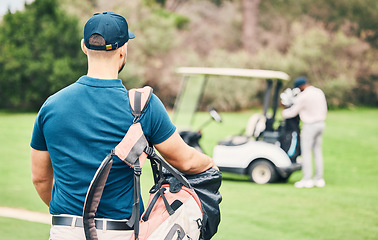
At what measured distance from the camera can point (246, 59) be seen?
90.6 feet

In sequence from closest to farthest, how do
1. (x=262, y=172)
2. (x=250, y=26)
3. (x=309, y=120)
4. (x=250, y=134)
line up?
(x=309, y=120) → (x=262, y=172) → (x=250, y=134) → (x=250, y=26)

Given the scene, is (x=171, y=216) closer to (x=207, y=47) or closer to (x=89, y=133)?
(x=89, y=133)

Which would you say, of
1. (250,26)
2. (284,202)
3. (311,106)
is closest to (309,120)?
(311,106)

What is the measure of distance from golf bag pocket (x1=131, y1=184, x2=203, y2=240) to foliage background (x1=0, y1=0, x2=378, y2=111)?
2275 cm

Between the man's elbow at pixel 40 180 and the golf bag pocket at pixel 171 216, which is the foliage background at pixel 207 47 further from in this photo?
the golf bag pocket at pixel 171 216

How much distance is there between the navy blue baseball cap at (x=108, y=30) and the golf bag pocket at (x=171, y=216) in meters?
0.57

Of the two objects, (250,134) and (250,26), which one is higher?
(250,26)

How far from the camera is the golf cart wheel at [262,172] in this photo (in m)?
8.32

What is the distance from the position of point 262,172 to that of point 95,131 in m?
6.91

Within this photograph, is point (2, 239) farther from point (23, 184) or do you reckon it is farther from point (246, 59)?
point (246, 59)

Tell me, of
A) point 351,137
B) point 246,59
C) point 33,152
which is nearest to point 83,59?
point 246,59

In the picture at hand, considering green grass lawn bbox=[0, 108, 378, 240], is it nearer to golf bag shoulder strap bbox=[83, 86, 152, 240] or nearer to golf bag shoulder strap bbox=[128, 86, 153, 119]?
golf bag shoulder strap bbox=[83, 86, 152, 240]

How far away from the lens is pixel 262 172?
8430 millimetres

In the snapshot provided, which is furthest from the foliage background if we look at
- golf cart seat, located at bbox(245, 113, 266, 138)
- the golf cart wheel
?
the golf cart wheel
